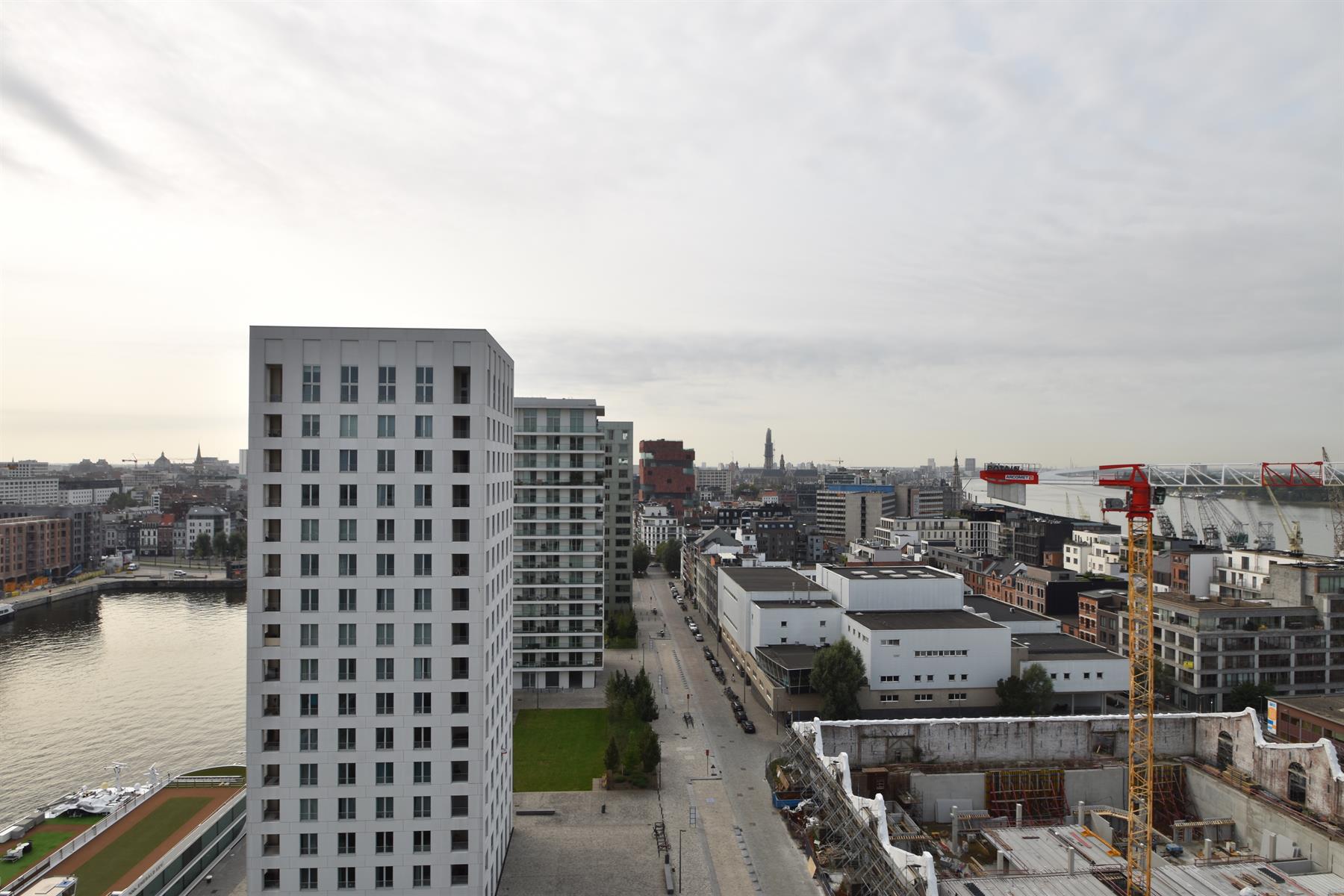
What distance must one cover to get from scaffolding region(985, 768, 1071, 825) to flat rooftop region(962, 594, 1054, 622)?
61.7ft

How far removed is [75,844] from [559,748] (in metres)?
21.0

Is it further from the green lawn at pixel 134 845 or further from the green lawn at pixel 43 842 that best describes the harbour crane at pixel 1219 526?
the green lawn at pixel 43 842

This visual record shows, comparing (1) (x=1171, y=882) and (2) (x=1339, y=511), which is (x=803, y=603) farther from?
(2) (x=1339, y=511)

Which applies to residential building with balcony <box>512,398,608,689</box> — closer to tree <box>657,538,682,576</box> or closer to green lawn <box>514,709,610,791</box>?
green lawn <box>514,709,610,791</box>

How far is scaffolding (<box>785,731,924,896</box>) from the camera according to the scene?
87.1 ft

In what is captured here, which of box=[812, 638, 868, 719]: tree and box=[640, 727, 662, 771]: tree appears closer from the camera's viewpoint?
box=[640, 727, 662, 771]: tree

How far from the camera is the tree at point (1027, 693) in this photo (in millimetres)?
45531

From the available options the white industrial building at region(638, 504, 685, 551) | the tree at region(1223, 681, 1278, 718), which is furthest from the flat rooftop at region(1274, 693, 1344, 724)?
the white industrial building at region(638, 504, 685, 551)

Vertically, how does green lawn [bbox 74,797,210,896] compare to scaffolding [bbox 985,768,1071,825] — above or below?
above

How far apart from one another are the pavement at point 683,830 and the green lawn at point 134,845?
1351 centimetres

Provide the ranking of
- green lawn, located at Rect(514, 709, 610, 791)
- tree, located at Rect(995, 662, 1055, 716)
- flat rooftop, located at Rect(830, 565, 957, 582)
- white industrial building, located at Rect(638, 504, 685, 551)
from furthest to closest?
white industrial building, located at Rect(638, 504, 685, 551) → flat rooftop, located at Rect(830, 565, 957, 582) → tree, located at Rect(995, 662, 1055, 716) → green lawn, located at Rect(514, 709, 610, 791)

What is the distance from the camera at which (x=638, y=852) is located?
3161 cm

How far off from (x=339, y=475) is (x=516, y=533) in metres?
28.7

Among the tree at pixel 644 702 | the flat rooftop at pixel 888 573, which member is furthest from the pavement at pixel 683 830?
the flat rooftop at pixel 888 573
